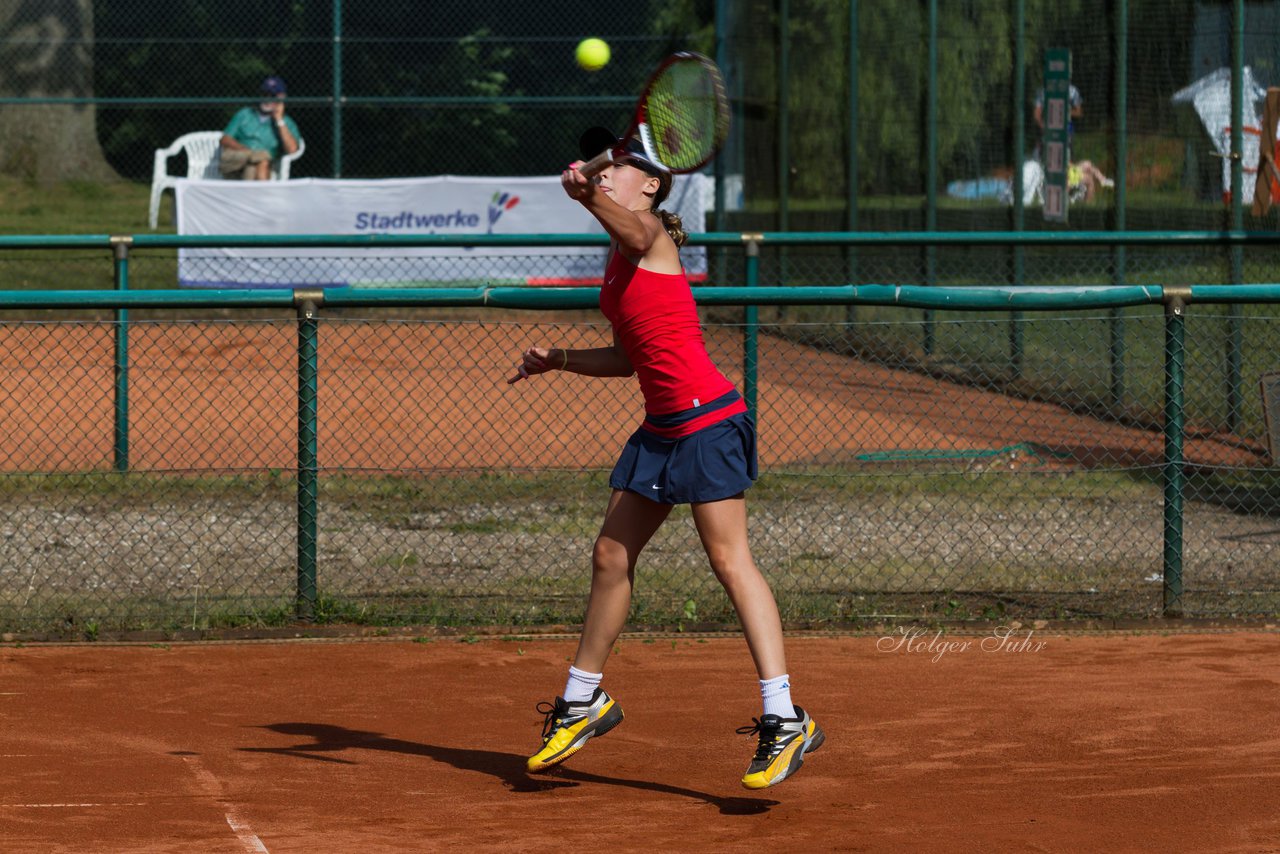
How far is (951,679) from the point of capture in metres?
6.77

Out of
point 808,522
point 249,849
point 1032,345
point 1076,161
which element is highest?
point 1076,161

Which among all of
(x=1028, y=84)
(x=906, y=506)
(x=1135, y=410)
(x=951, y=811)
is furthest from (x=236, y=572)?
(x=1028, y=84)

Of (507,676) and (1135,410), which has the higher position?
(1135,410)

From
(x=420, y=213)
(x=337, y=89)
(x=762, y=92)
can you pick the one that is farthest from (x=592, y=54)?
(x=337, y=89)

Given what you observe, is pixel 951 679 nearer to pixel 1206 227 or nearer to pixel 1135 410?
pixel 1135 410

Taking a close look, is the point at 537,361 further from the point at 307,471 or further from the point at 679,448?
the point at 307,471

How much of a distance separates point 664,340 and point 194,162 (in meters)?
A: 15.5

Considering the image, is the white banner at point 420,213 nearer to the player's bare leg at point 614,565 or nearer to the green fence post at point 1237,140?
the green fence post at point 1237,140

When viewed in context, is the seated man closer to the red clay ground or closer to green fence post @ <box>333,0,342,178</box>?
green fence post @ <box>333,0,342,178</box>

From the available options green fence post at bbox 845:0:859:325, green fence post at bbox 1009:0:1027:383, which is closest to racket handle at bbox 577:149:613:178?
green fence post at bbox 1009:0:1027:383

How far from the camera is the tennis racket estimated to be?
5.30m

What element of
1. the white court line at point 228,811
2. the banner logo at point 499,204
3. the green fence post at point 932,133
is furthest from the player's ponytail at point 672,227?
the banner logo at point 499,204

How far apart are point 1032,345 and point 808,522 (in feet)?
14.8

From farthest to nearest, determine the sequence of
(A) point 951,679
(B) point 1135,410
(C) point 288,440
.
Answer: (B) point 1135,410 < (C) point 288,440 < (A) point 951,679
